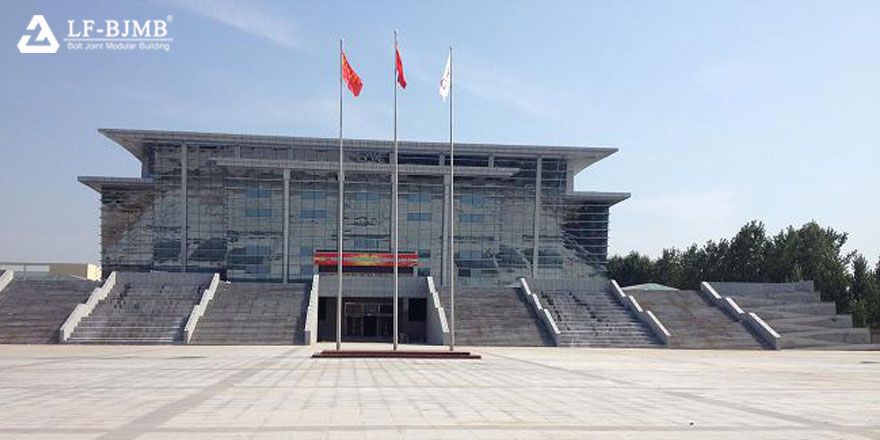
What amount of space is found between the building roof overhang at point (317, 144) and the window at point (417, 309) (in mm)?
16605

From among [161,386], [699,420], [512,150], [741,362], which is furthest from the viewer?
[512,150]

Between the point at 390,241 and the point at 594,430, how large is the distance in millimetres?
53913

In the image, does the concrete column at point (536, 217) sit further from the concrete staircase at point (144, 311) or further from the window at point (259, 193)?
the concrete staircase at point (144, 311)

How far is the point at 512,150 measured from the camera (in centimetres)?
6888

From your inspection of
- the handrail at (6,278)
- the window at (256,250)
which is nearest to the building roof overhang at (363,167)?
the window at (256,250)

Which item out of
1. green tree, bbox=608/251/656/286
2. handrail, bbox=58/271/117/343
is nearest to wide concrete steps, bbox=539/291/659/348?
handrail, bbox=58/271/117/343

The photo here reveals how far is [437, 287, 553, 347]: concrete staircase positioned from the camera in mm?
43719

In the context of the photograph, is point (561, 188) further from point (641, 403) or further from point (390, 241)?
point (641, 403)

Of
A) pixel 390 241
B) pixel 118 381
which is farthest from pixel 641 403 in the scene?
pixel 390 241

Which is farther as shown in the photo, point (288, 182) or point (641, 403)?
point (288, 182)

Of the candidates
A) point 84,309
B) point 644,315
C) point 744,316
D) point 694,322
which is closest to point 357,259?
point 84,309

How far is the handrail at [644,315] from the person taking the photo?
43.9m

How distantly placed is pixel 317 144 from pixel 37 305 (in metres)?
27.9

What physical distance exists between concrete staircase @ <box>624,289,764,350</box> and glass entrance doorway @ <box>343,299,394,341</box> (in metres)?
17.5
